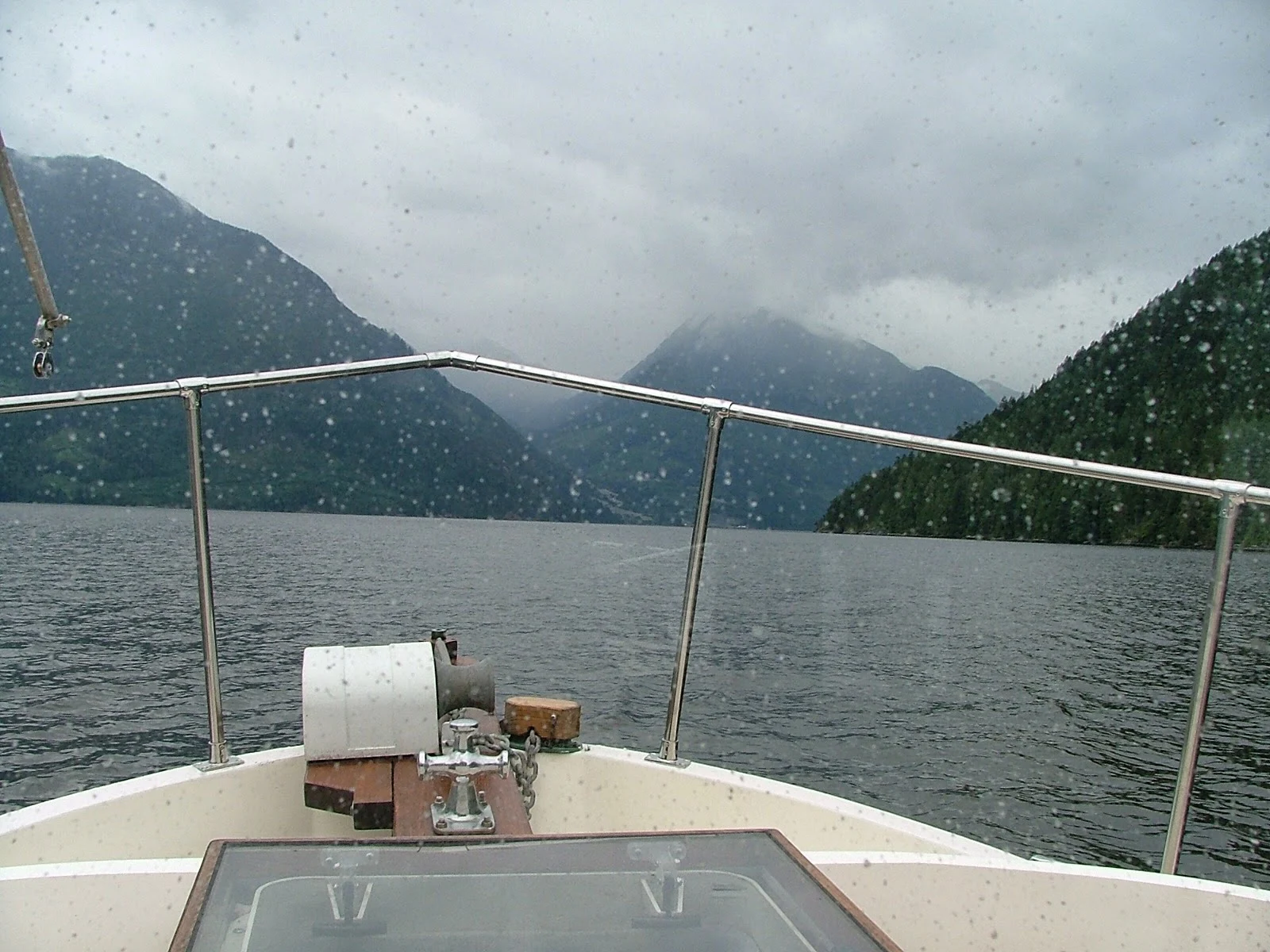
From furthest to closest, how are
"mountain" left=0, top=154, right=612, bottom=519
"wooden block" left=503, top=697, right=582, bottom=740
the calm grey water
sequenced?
"mountain" left=0, top=154, right=612, bottom=519
the calm grey water
"wooden block" left=503, top=697, right=582, bottom=740

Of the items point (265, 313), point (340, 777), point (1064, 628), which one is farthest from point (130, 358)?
point (340, 777)

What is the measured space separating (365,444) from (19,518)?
206ft

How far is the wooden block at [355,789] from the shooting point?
2.60 meters

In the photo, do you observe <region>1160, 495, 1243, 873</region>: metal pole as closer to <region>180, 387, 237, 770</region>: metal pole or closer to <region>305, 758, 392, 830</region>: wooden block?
<region>305, 758, 392, 830</region>: wooden block

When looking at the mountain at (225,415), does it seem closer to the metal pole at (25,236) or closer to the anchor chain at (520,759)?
the anchor chain at (520,759)

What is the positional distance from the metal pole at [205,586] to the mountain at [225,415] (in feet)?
324

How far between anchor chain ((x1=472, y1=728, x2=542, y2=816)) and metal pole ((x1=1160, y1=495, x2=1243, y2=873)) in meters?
1.49

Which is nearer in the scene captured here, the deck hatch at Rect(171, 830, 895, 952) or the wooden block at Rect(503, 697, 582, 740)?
the deck hatch at Rect(171, 830, 895, 952)

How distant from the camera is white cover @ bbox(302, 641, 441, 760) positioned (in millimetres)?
2830

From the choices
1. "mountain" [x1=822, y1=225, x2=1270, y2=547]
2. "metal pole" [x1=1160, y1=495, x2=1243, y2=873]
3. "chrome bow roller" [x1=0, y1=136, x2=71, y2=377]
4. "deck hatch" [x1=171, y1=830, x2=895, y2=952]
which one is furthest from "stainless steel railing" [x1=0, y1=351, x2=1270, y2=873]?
"mountain" [x1=822, y1=225, x2=1270, y2=547]

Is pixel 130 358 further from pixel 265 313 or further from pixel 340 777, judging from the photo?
pixel 340 777

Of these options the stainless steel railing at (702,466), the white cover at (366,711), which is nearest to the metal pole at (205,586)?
the stainless steel railing at (702,466)

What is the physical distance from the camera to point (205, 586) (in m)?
3.00

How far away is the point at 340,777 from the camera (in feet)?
9.04
